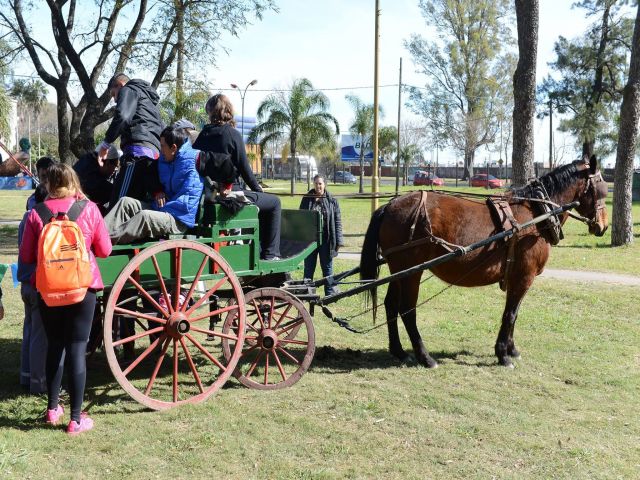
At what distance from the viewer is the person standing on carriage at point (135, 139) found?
5562 mm

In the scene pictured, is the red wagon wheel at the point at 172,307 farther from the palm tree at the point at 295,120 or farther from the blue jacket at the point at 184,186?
the palm tree at the point at 295,120

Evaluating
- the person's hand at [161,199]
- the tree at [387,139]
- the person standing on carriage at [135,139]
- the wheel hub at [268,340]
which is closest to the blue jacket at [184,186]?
the person's hand at [161,199]

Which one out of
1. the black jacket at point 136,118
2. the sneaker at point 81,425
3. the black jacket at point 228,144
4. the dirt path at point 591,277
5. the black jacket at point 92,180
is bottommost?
the sneaker at point 81,425

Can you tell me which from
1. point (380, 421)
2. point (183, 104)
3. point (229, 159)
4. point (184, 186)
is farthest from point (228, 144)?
point (183, 104)

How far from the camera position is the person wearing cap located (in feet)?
19.6

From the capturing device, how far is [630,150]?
1488 cm

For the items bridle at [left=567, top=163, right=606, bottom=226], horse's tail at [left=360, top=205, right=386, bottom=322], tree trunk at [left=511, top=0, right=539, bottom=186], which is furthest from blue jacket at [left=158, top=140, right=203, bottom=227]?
tree trunk at [left=511, top=0, right=539, bottom=186]

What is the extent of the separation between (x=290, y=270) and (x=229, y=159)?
1.21 metres

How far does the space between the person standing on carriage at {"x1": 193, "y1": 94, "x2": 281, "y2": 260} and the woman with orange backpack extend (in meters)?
1.24

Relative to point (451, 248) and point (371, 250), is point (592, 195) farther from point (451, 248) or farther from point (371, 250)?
point (371, 250)

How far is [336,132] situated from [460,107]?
2085cm

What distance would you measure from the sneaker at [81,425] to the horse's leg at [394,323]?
10.3 feet

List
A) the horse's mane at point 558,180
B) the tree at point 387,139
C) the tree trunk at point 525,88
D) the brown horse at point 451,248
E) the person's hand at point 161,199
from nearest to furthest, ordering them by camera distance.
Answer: the person's hand at point 161,199, the brown horse at point 451,248, the horse's mane at point 558,180, the tree trunk at point 525,88, the tree at point 387,139

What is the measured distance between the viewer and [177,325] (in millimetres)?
5059
